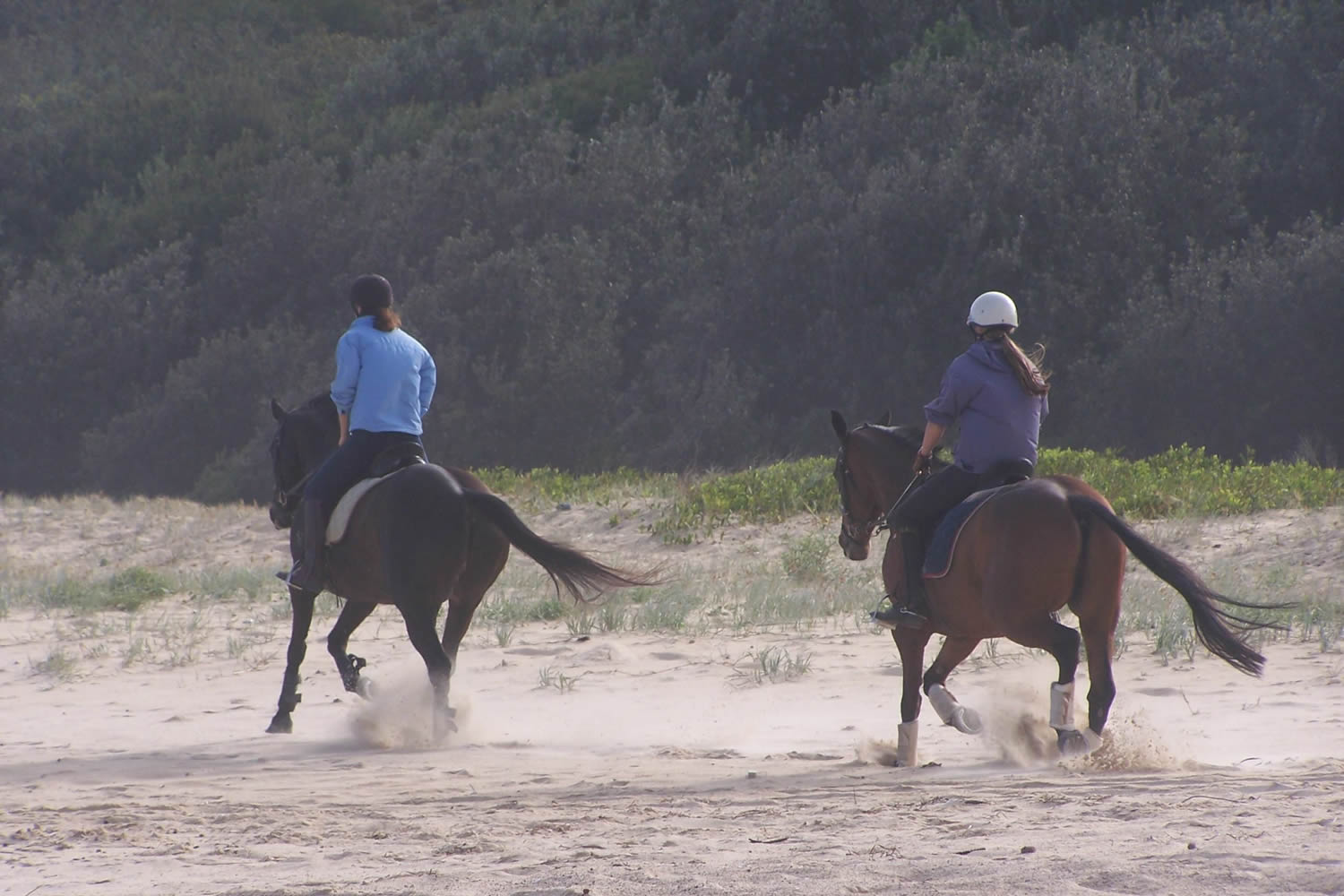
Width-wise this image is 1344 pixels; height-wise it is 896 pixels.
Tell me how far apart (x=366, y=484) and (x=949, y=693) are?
314 centimetres

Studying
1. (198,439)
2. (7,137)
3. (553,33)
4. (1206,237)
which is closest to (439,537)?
(1206,237)

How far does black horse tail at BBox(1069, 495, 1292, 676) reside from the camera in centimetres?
658

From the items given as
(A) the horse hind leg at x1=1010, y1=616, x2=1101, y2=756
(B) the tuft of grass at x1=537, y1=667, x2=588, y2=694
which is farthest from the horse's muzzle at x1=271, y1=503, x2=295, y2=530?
(A) the horse hind leg at x1=1010, y1=616, x2=1101, y2=756

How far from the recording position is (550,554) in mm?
8109

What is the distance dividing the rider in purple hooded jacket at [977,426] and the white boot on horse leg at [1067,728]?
2.52 feet

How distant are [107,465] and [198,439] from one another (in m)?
1.87

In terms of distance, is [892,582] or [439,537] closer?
[892,582]

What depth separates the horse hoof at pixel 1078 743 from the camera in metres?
6.55

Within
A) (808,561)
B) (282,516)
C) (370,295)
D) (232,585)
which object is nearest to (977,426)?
(370,295)

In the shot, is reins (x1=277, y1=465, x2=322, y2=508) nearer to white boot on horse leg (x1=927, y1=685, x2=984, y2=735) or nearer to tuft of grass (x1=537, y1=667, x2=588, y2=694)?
tuft of grass (x1=537, y1=667, x2=588, y2=694)

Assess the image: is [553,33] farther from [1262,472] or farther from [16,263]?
[1262,472]

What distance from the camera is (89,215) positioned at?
3606 cm

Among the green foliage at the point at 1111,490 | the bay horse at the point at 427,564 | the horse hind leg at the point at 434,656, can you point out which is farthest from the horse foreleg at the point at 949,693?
the green foliage at the point at 1111,490

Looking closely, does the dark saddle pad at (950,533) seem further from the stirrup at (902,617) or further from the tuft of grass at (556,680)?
the tuft of grass at (556,680)
